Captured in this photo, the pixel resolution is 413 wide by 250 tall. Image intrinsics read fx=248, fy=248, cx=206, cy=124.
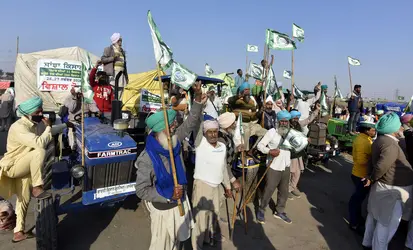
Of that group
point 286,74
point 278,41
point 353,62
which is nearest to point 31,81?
point 286,74

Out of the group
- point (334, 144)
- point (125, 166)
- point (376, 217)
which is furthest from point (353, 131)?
point (125, 166)

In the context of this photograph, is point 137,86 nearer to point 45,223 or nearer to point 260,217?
point 260,217

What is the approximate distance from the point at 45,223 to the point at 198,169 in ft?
6.70

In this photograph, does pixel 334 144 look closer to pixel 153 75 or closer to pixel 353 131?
pixel 353 131

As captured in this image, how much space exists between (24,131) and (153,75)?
1281 centimetres

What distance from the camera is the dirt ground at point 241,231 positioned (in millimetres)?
3771

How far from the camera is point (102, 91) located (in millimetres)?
5406

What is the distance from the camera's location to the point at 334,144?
26.8ft

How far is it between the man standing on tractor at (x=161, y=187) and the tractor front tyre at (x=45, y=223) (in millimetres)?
1472

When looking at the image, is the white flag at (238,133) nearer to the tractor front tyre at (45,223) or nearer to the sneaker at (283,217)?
the sneaker at (283,217)

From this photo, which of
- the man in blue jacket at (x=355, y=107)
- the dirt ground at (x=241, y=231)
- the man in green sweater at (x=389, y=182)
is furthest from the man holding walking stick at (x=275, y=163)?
the man in blue jacket at (x=355, y=107)

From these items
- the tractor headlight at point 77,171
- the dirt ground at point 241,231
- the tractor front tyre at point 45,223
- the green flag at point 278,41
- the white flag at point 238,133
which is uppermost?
the green flag at point 278,41

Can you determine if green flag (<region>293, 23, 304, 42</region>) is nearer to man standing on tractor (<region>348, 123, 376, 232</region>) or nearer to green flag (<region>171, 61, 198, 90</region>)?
man standing on tractor (<region>348, 123, 376, 232</region>)

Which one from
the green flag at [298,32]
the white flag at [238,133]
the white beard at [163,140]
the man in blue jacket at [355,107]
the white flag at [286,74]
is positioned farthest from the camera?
the white flag at [286,74]
